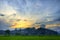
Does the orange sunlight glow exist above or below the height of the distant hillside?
above

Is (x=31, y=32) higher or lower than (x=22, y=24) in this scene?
lower

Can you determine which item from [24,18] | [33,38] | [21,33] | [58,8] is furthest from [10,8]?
[58,8]

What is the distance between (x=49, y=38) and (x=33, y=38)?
56 centimetres

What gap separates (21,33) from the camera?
5.88 m

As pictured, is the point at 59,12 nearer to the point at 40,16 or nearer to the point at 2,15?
the point at 40,16

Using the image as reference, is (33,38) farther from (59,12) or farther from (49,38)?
(59,12)

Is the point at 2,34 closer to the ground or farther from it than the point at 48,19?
closer to the ground

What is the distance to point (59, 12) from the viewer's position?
5.98m

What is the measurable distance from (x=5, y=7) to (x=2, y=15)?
305mm

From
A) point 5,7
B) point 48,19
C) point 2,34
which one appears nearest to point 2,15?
point 5,7

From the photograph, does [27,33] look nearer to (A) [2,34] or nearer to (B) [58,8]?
(A) [2,34]

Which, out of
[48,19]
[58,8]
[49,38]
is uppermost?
[58,8]

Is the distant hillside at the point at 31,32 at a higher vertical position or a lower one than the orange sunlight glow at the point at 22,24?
lower

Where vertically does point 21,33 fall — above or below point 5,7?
below
